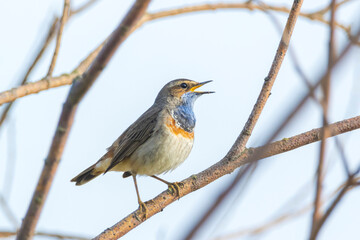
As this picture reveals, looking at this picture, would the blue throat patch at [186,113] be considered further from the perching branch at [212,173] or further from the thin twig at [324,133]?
the thin twig at [324,133]

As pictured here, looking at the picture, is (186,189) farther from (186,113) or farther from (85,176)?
(85,176)

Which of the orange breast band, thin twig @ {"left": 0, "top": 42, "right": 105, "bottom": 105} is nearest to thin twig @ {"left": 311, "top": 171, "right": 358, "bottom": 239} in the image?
thin twig @ {"left": 0, "top": 42, "right": 105, "bottom": 105}

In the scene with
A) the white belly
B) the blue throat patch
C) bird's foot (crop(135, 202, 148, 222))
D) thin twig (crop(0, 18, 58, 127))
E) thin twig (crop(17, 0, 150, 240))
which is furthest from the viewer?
the blue throat patch

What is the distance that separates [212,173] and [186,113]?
2.61m

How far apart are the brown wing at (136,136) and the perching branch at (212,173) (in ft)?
5.82

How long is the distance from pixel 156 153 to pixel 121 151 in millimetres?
625

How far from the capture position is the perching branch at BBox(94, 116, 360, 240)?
14.8ft

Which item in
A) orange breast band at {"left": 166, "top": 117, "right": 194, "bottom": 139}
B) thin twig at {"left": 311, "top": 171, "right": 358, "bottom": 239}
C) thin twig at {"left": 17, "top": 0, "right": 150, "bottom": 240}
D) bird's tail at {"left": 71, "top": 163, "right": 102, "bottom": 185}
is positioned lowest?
thin twig at {"left": 311, "top": 171, "right": 358, "bottom": 239}

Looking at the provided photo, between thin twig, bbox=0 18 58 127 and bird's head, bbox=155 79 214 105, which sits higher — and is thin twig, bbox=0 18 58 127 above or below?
below

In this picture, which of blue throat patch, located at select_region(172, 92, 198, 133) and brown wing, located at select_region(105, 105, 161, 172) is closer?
brown wing, located at select_region(105, 105, 161, 172)

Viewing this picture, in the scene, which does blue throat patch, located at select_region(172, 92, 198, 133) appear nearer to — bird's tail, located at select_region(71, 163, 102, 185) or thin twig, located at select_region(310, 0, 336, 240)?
bird's tail, located at select_region(71, 163, 102, 185)

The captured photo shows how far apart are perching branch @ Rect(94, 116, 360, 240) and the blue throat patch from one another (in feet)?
6.57

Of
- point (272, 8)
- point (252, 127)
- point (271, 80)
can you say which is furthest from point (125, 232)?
point (272, 8)

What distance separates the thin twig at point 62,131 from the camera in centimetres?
217
